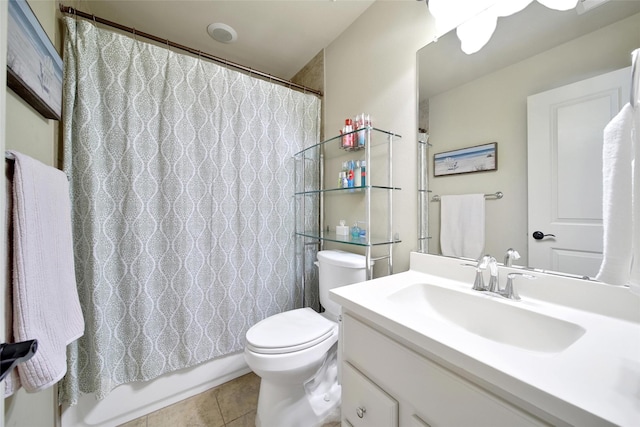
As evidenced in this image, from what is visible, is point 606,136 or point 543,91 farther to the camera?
point 543,91

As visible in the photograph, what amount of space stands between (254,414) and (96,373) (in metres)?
0.81

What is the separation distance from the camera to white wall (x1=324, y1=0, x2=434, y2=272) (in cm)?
116

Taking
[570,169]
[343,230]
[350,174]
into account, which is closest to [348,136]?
[350,174]

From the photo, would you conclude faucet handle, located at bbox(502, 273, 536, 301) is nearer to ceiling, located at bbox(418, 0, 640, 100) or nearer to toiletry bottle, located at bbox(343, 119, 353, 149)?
ceiling, located at bbox(418, 0, 640, 100)

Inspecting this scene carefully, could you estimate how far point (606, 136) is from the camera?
1.60 feet

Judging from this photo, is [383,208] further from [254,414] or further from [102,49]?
[102,49]

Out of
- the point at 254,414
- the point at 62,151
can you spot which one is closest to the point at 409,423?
the point at 254,414

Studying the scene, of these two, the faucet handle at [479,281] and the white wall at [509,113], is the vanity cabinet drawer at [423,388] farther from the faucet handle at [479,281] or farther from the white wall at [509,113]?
the white wall at [509,113]

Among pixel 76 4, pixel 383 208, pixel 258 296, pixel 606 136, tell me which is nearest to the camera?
pixel 606 136

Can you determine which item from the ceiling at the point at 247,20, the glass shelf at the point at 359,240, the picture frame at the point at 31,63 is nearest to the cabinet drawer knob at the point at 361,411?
the glass shelf at the point at 359,240

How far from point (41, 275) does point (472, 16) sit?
1685mm

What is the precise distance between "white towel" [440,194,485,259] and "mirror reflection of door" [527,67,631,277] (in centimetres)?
16

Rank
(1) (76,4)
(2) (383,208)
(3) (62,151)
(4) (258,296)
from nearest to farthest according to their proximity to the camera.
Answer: (3) (62,151)
(1) (76,4)
(2) (383,208)
(4) (258,296)

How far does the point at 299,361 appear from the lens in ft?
3.38
